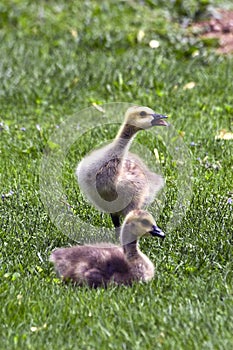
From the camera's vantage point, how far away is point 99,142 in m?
6.72

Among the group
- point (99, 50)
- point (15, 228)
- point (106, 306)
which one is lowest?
point (99, 50)

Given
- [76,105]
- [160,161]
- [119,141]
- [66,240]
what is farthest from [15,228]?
[76,105]

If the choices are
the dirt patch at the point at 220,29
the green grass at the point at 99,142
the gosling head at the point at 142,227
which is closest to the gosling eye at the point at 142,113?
the green grass at the point at 99,142

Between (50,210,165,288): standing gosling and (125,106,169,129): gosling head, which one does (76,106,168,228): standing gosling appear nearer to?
(125,106,169,129): gosling head

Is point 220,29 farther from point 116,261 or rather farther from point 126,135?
point 116,261

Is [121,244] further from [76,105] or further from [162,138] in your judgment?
[76,105]

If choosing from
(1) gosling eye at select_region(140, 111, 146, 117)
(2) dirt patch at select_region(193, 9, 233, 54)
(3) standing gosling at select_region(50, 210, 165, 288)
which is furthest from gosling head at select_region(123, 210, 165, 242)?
(2) dirt patch at select_region(193, 9, 233, 54)

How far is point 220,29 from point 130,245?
512cm

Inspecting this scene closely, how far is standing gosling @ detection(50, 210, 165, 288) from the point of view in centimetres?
440

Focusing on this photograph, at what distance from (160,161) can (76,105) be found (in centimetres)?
160

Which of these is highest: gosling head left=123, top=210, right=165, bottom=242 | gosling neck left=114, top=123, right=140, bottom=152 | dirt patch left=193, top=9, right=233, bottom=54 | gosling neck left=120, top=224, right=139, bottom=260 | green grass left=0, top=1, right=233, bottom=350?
gosling neck left=114, top=123, right=140, bottom=152

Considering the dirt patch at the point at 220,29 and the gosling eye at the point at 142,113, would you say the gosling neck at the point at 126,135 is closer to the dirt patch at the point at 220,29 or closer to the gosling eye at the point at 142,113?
the gosling eye at the point at 142,113

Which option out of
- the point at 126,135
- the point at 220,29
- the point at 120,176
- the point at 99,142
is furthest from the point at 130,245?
the point at 220,29

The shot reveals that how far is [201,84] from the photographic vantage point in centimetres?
789
